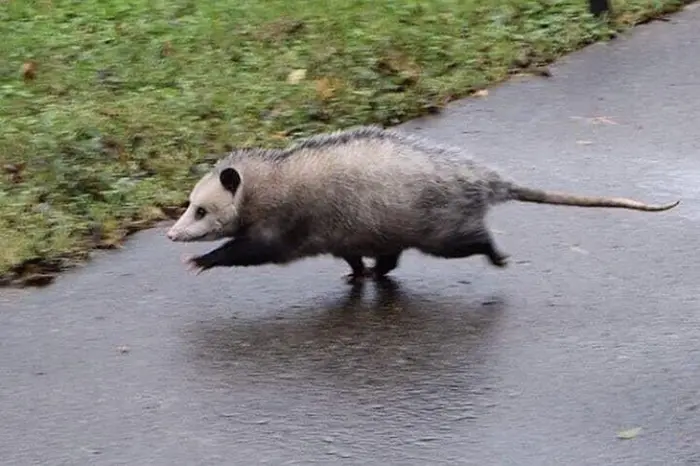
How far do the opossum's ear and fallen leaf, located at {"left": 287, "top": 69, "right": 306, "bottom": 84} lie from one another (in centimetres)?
243

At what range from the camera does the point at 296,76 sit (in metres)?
7.99

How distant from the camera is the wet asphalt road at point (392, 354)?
4.46 m

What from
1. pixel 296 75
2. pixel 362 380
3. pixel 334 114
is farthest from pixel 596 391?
pixel 296 75

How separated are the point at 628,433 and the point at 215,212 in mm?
1821

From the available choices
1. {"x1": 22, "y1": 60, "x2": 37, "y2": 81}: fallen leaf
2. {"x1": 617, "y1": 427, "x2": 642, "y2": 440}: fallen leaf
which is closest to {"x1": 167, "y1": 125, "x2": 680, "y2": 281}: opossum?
{"x1": 617, "y1": 427, "x2": 642, "y2": 440}: fallen leaf

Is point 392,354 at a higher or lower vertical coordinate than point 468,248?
lower

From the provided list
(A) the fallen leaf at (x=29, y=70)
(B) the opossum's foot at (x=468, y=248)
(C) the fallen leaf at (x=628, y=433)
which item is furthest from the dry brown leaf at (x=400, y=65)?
(C) the fallen leaf at (x=628, y=433)

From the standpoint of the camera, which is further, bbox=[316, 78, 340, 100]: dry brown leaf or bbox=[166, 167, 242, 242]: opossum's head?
bbox=[316, 78, 340, 100]: dry brown leaf

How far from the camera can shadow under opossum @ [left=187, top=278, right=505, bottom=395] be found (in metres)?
4.91

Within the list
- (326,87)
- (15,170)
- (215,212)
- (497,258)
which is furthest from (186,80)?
(497,258)

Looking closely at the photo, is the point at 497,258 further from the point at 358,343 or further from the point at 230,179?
the point at 230,179

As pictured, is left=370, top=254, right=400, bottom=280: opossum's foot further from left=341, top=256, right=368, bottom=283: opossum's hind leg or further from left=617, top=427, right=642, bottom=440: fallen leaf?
left=617, top=427, right=642, bottom=440: fallen leaf

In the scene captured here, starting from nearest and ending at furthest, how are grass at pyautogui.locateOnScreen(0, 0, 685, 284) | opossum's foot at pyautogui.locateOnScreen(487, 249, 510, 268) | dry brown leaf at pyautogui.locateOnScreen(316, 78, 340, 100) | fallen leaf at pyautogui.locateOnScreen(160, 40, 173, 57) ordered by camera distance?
opossum's foot at pyautogui.locateOnScreen(487, 249, 510, 268) → grass at pyautogui.locateOnScreen(0, 0, 685, 284) → dry brown leaf at pyautogui.locateOnScreen(316, 78, 340, 100) → fallen leaf at pyautogui.locateOnScreen(160, 40, 173, 57)

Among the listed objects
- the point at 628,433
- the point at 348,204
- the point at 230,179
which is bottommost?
the point at 628,433
